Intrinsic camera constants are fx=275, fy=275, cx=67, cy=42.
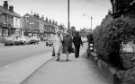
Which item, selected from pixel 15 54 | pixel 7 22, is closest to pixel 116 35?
pixel 15 54

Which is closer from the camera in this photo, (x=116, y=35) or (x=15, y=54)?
(x=116, y=35)

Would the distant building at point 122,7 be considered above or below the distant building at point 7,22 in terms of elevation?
below

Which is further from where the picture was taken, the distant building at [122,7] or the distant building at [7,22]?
the distant building at [7,22]

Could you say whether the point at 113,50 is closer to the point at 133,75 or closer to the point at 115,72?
the point at 115,72

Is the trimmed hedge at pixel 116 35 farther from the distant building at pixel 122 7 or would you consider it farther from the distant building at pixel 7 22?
the distant building at pixel 7 22

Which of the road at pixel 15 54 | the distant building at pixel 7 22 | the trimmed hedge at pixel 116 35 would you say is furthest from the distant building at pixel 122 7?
the distant building at pixel 7 22

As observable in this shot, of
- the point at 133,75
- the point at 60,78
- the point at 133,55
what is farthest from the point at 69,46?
the point at 133,75

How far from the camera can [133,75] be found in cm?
604

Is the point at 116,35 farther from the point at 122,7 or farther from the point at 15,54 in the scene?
the point at 15,54

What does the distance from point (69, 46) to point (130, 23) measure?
914 centimetres

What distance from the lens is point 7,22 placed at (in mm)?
68750

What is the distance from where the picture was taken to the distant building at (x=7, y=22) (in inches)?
2565

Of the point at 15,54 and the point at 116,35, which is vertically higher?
the point at 116,35

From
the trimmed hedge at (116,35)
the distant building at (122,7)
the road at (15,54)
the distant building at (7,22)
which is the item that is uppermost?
the distant building at (7,22)
